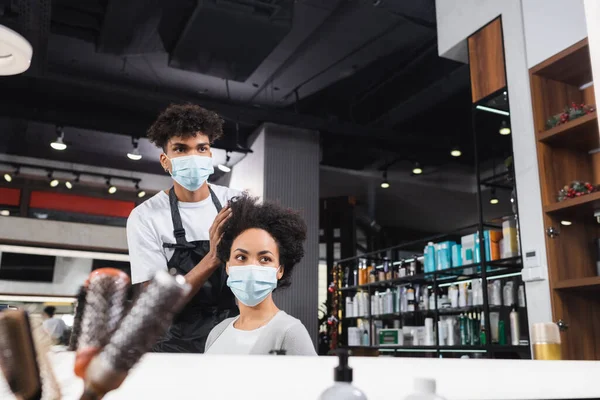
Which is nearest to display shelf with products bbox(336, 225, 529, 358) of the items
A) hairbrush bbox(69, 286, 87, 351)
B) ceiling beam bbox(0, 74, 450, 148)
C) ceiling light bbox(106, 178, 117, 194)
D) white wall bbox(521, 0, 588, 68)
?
white wall bbox(521, 0, 588, 68)

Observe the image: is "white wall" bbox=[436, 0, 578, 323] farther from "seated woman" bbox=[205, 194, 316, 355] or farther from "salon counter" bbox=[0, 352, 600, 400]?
"seated woman" bbox=[205, 194, 316, 355]

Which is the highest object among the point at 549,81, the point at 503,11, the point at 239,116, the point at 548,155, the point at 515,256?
the point at 239,116

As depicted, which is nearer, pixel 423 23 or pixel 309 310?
pixel 423 23

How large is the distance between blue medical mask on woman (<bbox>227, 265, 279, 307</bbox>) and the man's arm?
0.19 feet

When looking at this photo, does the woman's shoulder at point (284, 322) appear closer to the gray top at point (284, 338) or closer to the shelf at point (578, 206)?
the gray top at point (284, 338)

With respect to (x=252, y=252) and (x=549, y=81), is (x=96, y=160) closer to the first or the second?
(x=549, y=81)

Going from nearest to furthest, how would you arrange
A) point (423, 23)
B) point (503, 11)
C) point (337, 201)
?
point (503, 11)
point (423, 23)
point (337, 201)

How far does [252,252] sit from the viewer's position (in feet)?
4.37

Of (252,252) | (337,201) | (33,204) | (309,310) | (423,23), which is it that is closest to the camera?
(252,252)

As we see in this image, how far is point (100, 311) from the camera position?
0.52 metres

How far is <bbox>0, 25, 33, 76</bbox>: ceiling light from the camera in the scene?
1.59 metres

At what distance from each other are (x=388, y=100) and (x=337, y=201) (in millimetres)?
3219

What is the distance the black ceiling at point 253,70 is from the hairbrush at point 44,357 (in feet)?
11.7

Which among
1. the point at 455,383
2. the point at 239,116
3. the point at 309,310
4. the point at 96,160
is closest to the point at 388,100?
the point at 239,116
